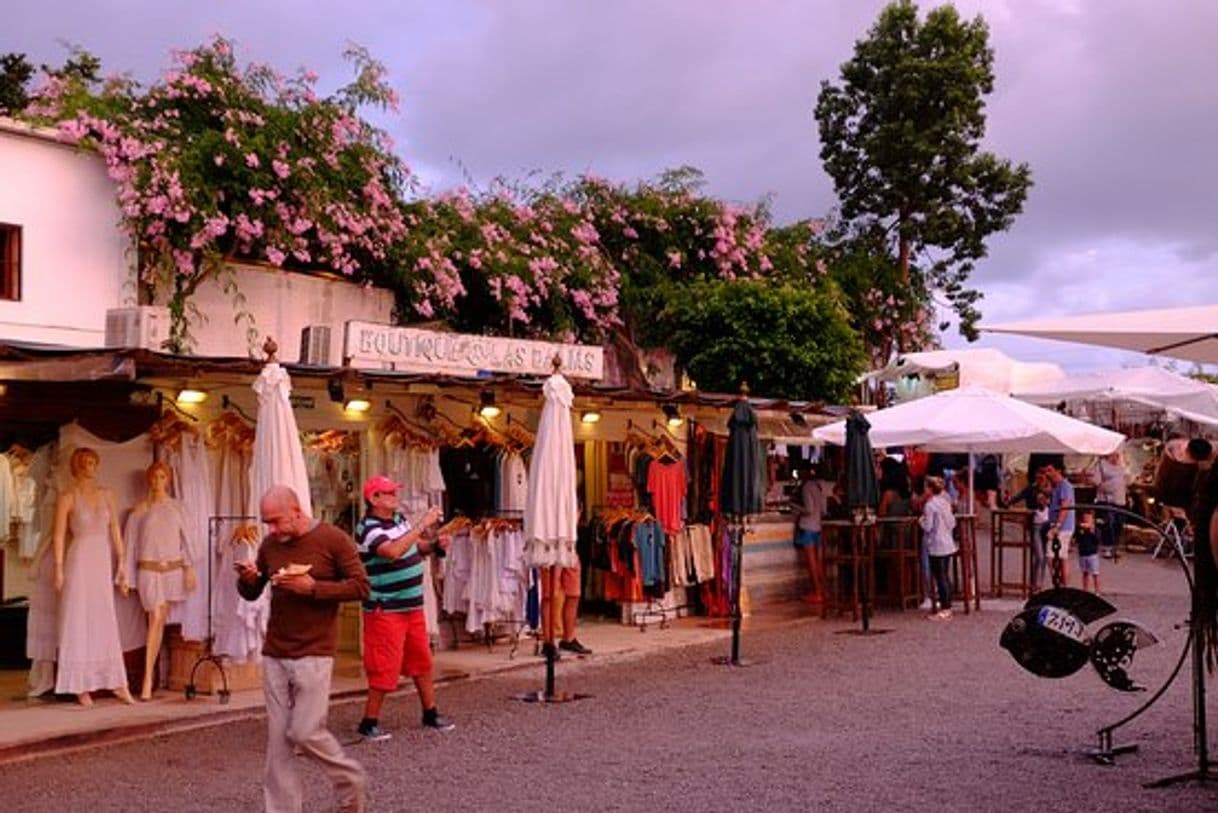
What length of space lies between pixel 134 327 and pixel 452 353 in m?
3.21

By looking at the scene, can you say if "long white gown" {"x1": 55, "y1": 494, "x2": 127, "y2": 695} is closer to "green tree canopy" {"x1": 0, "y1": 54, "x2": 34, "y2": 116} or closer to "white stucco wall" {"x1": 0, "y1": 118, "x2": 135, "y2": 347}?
"white stucco wall" {"x1": 0, "y1": 118, "x2": 135, "y2": 347}

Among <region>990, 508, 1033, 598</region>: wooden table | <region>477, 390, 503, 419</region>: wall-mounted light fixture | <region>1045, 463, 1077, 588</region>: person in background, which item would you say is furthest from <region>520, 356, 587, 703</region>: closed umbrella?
<region>990, 508, 1033, 598</region>: wooden table

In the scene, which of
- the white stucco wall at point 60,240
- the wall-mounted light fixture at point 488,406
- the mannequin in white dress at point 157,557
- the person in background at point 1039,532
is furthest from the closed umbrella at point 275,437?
the person in background at point 1039,532

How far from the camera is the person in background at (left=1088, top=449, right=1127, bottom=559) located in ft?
77.3

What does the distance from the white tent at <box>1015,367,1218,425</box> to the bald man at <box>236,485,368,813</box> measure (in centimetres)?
2036

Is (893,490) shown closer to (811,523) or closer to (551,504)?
(811,523)

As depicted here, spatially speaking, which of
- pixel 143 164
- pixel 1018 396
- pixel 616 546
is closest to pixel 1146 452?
pixel 1018 396

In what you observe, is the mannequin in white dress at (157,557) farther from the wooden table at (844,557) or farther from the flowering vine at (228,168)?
the wooden table at (844,557)

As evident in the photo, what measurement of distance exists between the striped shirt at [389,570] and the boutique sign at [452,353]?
2.44 m

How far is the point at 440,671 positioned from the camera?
41.6 ft

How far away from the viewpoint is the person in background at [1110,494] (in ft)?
77.3

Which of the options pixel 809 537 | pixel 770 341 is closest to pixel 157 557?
pixel 809 537

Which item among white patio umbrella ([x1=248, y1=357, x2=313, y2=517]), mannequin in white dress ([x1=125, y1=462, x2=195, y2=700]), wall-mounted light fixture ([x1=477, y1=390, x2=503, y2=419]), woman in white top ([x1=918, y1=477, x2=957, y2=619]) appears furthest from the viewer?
woman in white top ([x1=918, y1=477, x2=957, y2=619])

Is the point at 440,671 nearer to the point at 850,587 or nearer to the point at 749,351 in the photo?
the point at 850,587
